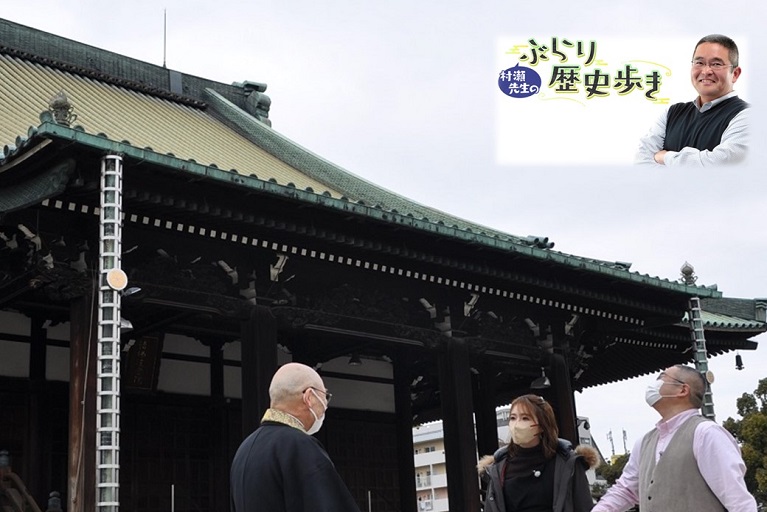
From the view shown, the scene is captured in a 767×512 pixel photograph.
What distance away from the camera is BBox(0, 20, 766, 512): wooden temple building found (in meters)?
10.0

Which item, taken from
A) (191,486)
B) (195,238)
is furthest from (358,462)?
(195,238)

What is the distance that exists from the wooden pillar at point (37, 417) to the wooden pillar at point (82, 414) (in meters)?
3.03

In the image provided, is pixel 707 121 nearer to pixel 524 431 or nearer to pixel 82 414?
pixel 524 431

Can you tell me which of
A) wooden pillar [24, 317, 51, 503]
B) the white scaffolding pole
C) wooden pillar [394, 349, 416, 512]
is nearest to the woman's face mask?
the white scaffolding pole

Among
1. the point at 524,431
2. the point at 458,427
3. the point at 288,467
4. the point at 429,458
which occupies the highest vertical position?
the point at 429,458

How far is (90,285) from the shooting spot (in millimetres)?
10250

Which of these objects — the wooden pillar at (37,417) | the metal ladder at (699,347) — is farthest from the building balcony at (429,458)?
the wooden pillar at (37,417)

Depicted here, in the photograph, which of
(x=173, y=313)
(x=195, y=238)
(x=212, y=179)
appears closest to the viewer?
(x=212, y=179)

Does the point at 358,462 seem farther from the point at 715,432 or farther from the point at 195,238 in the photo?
the point at 715,432

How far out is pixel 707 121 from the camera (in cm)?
734

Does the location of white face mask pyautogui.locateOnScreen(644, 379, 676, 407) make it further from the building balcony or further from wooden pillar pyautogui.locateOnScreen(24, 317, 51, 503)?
the building balcony

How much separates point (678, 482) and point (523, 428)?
856 mm

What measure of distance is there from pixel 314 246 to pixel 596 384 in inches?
393

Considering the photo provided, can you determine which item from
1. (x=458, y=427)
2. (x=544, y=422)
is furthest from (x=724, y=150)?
(x=458, y=427)
